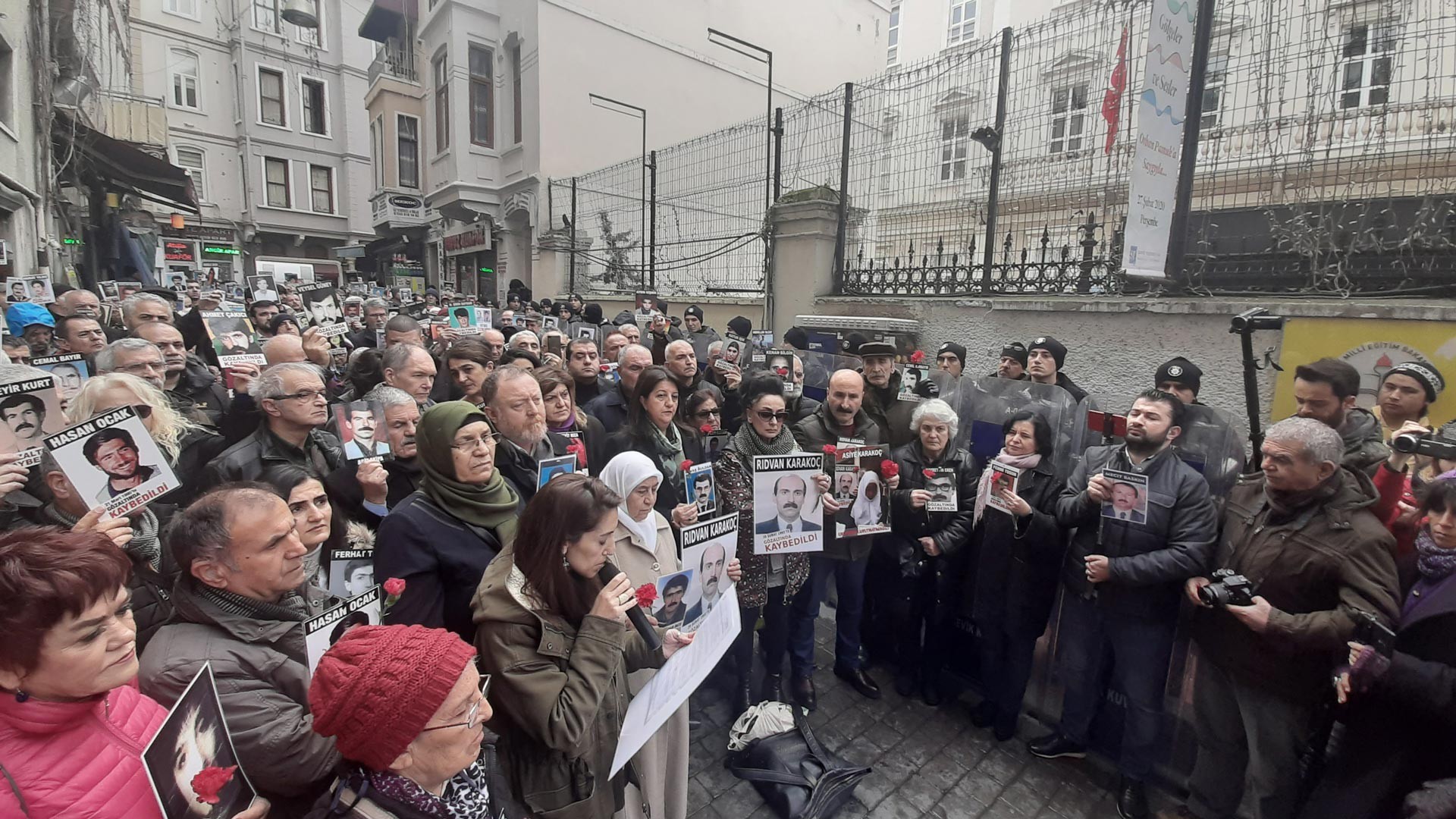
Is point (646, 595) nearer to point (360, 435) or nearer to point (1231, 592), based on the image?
point (360, 435)

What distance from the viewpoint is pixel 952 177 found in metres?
8.40

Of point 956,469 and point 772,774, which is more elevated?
point 956,469

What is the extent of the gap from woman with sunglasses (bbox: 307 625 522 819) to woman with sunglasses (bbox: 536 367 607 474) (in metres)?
2.23

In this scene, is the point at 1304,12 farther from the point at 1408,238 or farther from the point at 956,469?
the point at 956,469

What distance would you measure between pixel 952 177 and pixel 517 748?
8.34 m

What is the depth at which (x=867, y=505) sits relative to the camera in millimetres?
3666

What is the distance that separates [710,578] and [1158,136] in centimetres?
554

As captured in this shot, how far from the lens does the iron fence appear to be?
16.9ft

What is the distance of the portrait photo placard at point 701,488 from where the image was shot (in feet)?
10.5

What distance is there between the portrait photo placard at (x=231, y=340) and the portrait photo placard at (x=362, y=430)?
182cm

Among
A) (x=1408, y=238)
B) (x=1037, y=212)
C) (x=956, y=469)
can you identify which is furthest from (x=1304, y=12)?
(x=956, y=469)

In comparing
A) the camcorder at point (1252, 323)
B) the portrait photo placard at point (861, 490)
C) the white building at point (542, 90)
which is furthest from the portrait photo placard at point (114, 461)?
the white building at point (542, 90)

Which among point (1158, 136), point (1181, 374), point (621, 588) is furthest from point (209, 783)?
point (1158, 136)

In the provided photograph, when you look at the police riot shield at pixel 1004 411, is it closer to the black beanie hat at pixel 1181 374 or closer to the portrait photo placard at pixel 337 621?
the black beanie hat at pixel 1181 374
